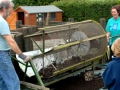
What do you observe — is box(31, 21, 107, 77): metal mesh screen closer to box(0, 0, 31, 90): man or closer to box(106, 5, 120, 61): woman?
box(106, 5, 120, 61): woman

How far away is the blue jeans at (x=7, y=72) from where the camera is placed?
13.4 ft

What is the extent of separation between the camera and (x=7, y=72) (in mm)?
4160

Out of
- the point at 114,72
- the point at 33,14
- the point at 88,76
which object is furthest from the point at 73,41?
the point at 33,14

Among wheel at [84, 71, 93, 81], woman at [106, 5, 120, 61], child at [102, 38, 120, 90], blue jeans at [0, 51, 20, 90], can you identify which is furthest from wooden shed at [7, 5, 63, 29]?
child at [102, 38, 120, 90]

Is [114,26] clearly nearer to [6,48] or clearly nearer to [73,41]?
[73,41]

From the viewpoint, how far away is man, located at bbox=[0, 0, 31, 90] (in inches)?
154

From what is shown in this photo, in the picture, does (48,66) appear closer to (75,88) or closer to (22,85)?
(22,85)

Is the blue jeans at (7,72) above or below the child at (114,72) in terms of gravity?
below

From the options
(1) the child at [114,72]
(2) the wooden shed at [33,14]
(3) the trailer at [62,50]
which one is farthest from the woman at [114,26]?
(2) the wooden shed at [33,14]

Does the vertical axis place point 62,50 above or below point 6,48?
below

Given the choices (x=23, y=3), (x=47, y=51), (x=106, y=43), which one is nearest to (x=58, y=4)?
(x=23, y=3)

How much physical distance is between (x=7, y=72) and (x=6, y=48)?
368 mm

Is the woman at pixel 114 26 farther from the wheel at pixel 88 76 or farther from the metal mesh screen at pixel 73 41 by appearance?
the wheel at pixel 88 76

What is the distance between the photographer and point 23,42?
18.4 ft
